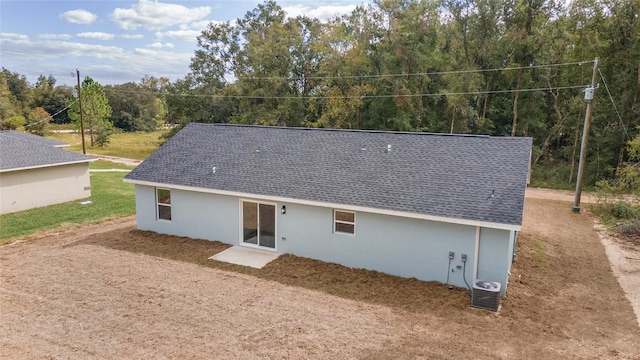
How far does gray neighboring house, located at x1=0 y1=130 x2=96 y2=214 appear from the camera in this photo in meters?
17.4

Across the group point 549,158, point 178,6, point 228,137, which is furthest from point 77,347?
point 549,158

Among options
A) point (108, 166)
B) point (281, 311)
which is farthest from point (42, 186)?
point (281, 311)

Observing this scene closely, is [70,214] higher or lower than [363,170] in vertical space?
lower

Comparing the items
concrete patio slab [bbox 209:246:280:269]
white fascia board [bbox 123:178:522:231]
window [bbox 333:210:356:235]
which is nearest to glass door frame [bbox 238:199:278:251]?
concrete patio slab [bbox 209:246:280:269]

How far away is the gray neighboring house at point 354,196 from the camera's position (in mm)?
10109

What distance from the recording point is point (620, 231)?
1541 centimetres

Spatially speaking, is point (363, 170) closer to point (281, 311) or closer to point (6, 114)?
point (281, 311)

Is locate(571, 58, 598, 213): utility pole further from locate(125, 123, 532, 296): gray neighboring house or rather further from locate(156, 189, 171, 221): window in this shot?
locate(156, 189, 171, 221): window

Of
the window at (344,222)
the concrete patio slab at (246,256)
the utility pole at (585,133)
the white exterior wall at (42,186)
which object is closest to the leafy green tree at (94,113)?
the white exterior wall at (42,186)

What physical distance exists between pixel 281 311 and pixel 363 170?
5325mm

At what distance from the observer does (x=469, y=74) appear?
2727 cm

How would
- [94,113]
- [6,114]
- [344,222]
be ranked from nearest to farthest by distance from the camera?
1. [344,222]
2. [6,114]
3. [94,113]

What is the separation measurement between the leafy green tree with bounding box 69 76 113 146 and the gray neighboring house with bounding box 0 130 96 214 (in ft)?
76.3

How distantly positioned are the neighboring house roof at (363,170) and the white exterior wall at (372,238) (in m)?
0.44
